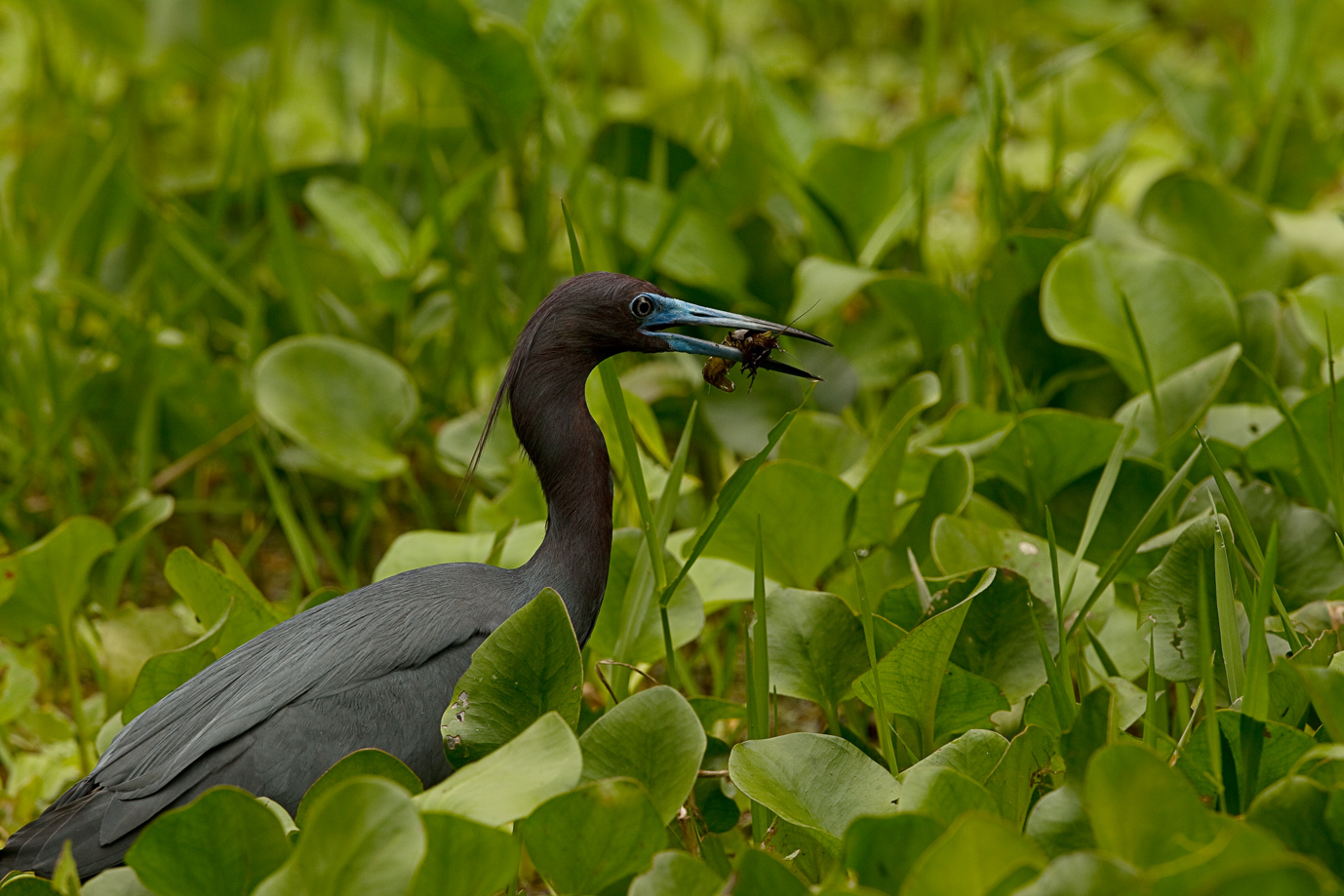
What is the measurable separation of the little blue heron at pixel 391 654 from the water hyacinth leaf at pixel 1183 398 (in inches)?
33.7

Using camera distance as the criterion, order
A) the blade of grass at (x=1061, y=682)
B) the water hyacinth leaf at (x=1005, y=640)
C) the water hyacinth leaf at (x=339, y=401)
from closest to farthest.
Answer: the blade of grass at (x=1061, y=682), the water hyacinth leaf at (x=1005, y=640), the water hyacinth leaf at (x=339, y=401)

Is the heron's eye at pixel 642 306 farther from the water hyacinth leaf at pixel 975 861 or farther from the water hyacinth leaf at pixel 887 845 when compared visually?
the water hyacinth leaf at pixel 975 861

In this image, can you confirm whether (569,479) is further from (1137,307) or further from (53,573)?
(1137,307)

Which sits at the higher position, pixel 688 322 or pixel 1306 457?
pixel 688 322

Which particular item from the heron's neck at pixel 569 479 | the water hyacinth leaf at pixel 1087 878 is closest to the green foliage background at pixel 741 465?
the water hyacinth leaf at pixel 1087 878

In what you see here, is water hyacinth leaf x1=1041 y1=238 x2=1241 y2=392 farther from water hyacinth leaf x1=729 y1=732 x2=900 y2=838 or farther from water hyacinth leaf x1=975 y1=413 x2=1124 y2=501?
water hyacinth leaf x1=729 y1=732 x2=900 y2=838

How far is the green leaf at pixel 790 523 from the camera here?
270 centimetres

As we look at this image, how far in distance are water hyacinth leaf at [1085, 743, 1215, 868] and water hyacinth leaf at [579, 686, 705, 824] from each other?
58 centimetres

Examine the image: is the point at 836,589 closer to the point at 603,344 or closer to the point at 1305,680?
the point at 603,344

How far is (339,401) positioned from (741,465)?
4.93ft

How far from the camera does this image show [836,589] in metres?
2.94

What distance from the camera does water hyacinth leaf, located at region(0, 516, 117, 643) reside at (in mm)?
2783

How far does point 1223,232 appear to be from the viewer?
12.3 ft

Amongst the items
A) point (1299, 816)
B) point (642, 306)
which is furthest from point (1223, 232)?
point (1299, 816)
